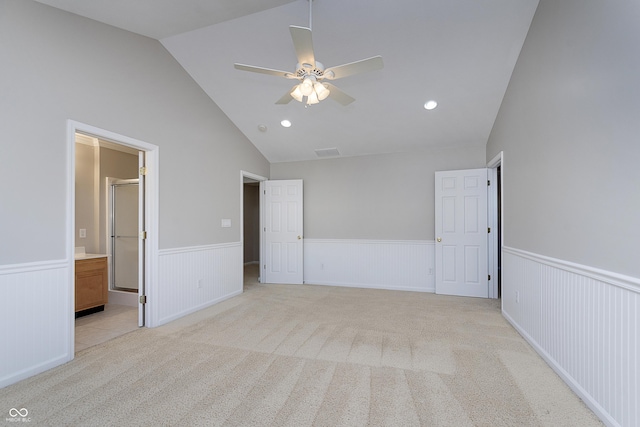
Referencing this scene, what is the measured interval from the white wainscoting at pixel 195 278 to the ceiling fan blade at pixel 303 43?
2.72 metres

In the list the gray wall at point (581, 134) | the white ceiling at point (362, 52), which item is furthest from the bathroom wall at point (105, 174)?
the gray wall at point (581, 134)

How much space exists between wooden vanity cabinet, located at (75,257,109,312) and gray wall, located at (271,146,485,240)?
3280mm

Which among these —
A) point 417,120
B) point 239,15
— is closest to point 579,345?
point 417,120

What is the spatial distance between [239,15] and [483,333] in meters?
4.20

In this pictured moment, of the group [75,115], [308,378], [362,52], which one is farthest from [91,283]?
[362,52]

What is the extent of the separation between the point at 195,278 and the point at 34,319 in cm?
173

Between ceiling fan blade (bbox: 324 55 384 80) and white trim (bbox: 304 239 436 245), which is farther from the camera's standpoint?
white trim (bbox: 304 239 436 245)

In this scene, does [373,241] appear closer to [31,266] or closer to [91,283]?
[91,283]

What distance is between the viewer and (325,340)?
9.70 feet

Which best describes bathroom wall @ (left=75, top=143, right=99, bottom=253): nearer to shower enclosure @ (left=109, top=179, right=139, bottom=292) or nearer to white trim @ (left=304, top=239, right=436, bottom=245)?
shower enclosure @ (left=109, top=179, right=139, bottom=292)

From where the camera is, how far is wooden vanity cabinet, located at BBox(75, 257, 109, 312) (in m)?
3.67

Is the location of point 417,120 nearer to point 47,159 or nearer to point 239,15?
point 239,15

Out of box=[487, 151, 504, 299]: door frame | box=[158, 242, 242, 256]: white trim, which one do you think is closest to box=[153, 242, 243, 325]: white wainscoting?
box=[158, 242, 242, 256]: white trim

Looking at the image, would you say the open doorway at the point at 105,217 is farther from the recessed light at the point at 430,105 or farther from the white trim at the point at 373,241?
the recessed light at the point at 430,105
